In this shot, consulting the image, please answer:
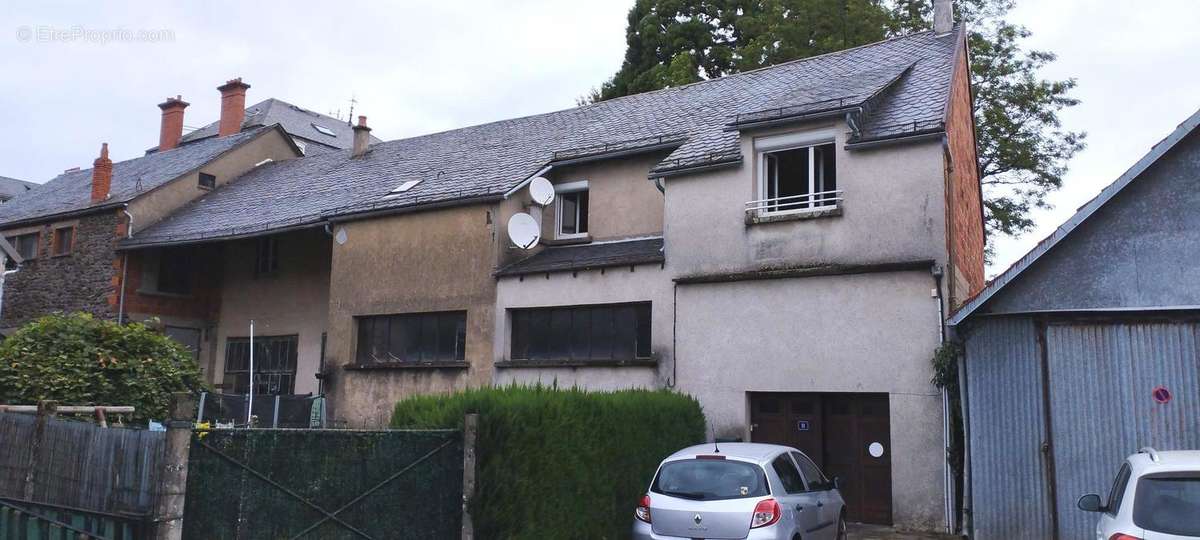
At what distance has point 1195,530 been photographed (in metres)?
6.54

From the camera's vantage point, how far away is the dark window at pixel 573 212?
19375 mm

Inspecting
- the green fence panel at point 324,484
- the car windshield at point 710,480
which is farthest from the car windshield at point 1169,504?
the green fence panel at point 324,484

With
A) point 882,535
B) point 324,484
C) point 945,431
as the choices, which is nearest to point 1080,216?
point 945,431

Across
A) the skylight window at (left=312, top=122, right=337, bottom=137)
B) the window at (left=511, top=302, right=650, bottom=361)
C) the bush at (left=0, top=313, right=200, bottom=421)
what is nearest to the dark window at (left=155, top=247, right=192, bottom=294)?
the bush at (left=0, top=313, right=200, bottom=421)

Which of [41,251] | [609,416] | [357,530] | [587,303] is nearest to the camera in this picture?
[357,530]

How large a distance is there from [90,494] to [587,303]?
32.6ft

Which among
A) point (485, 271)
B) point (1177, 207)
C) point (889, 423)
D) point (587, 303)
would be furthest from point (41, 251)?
point (1177, 207)

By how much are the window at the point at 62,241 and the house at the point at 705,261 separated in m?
4.00

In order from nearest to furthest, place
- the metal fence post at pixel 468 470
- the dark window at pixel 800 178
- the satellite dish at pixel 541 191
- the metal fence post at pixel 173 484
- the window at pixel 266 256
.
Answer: the metal fence post at pixel 173 484 → the metal fence post at pixel 468 470 → the dark window at pixel 800 178 → the satellite dish at pixel 541 191 → the window at pixel 266 256

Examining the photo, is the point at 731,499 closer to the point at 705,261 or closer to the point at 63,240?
the point at 705,261

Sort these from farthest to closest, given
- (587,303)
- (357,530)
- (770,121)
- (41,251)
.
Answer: (41,251), (587,303), (770,121), (357,530)

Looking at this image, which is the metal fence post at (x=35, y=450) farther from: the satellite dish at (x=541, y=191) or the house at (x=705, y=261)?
the satellite dish at (x=541, y=191)

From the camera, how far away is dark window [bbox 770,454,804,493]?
9.84m

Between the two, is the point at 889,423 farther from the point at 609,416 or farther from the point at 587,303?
the point at 587,303
